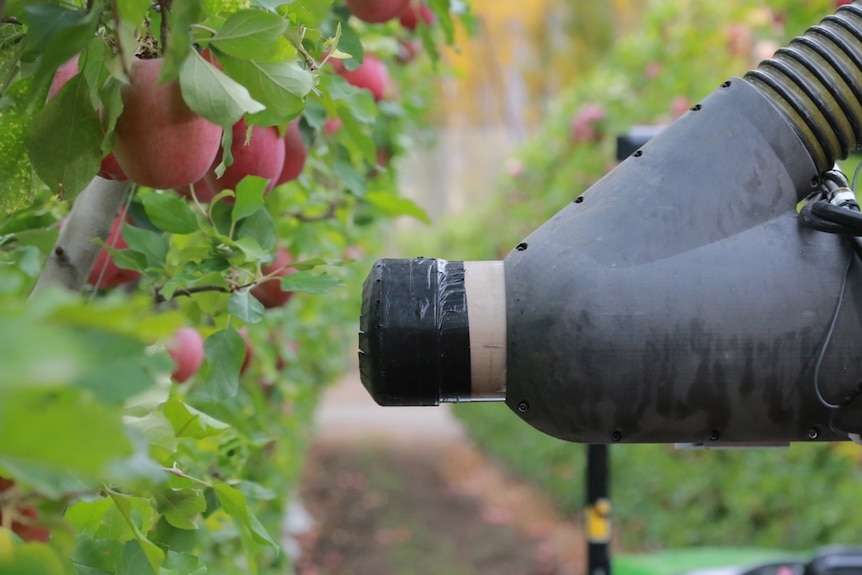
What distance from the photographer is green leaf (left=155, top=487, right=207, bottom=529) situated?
93cm

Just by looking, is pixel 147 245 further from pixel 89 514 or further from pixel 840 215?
pixel 840 215

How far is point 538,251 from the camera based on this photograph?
85 centimetres

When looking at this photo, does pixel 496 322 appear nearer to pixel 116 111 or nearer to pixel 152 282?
pixel 116 111

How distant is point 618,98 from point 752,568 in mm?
4140

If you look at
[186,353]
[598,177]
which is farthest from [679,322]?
[598,177]

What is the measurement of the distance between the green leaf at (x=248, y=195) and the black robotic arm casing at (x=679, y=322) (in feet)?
0.96

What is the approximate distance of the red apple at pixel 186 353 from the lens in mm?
1425

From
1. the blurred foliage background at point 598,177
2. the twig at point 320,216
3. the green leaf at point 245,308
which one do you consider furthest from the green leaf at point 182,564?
the blurred foliage background at point 598,177

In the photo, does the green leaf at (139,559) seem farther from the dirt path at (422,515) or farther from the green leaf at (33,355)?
the dirt path at (422,515)

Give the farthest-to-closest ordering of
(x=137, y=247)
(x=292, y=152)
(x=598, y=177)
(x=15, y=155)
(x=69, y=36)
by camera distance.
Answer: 1. (x=598, y=177)
2. (x=292, y=152)
3. (x=137, y=247)
4. (x=15, y=155)
5. (x=69, y=36)

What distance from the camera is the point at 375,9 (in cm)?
137

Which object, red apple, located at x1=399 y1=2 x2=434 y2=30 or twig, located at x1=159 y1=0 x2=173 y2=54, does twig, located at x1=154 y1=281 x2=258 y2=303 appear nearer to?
twig, located at x1=159 y1=0 x2=173 y2=54

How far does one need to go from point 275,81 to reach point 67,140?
188mm

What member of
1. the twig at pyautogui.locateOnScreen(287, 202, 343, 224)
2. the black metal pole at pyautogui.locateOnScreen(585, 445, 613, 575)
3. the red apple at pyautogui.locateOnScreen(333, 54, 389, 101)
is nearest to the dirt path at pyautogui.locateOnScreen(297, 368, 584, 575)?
the black metal pole at pyautogui.locateOnScreen(585, 445, 613, 575)
